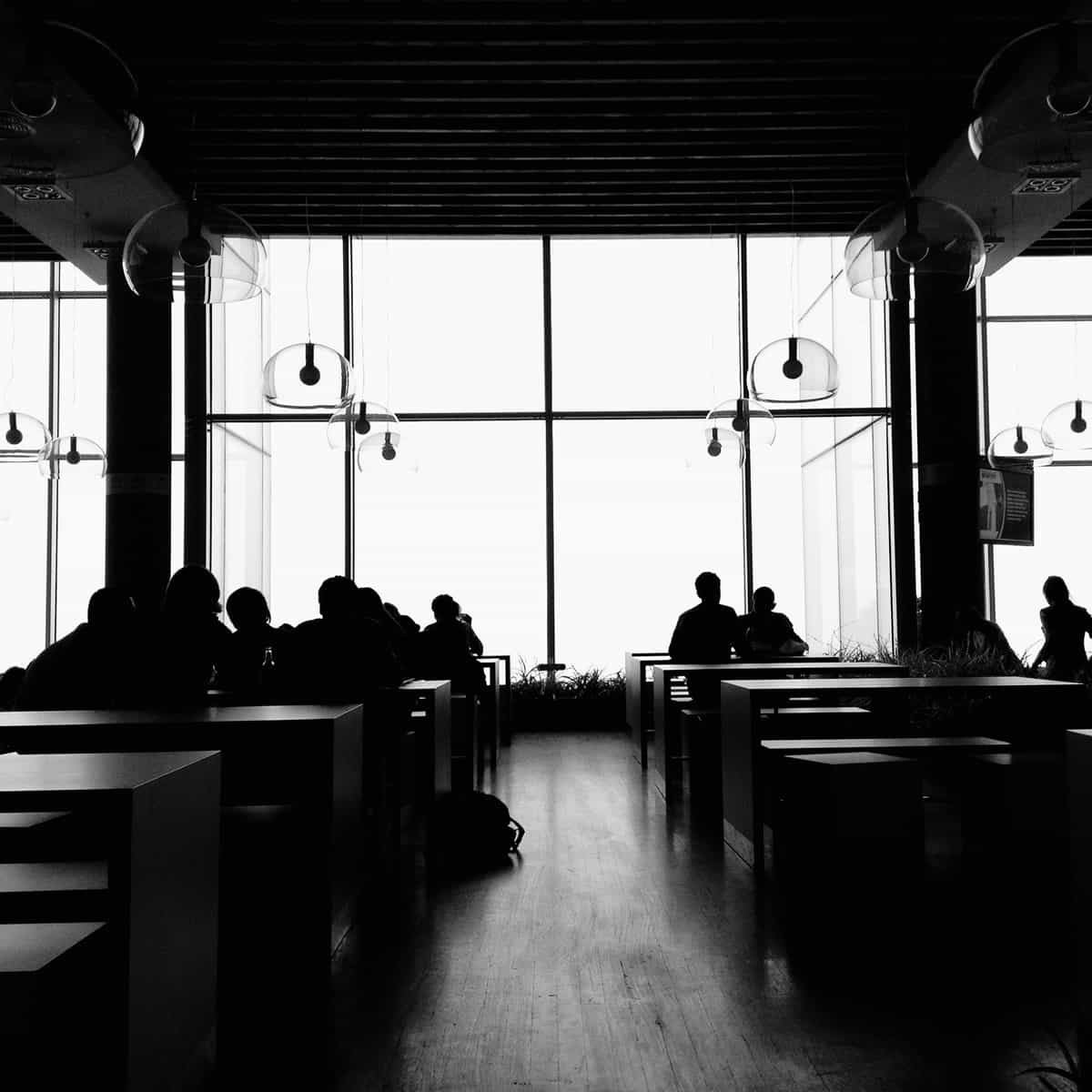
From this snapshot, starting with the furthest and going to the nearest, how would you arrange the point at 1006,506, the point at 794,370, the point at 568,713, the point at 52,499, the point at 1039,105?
the point at 52,499 → the point at 568,713 → the point at 1006,506 → the point at 794,370 → the point at 1039,105

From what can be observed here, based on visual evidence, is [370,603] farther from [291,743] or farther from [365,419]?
[365,419]

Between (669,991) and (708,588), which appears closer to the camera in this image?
(669,991)

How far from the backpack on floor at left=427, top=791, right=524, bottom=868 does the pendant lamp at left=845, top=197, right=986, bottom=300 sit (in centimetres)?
269

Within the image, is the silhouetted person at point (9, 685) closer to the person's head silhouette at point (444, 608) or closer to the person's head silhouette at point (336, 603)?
the person's head silhouette at point (336, 603)

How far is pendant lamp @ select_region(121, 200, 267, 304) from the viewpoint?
4.08m

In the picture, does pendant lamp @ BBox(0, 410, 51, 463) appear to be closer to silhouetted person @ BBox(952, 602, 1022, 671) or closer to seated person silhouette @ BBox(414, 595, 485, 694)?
seated person silhouette @ BBox(414, 595, 485, 694)

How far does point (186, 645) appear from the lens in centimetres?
407

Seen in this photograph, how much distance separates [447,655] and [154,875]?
494cm

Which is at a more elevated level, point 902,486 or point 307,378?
point 307,378

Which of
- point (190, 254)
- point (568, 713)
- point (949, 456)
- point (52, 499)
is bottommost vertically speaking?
point (568, 713)

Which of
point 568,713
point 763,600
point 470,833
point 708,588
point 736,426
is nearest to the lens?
point 470,833

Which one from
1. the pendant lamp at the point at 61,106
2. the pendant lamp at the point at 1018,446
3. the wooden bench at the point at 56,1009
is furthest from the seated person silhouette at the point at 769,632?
the wooden bench at the point at 56,1009

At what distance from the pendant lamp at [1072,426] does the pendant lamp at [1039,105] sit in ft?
16.3

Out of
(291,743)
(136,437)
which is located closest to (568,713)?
(136,437)
